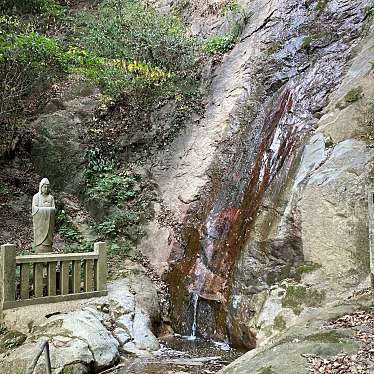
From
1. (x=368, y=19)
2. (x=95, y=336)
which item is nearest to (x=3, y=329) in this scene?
(x=95, y=336)

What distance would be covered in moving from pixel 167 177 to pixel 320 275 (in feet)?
21.5

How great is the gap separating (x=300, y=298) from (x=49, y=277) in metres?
4.58

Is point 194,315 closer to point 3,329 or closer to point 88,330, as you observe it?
point 88,330

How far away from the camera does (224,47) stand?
1667cm

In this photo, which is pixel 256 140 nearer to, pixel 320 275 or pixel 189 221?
pixel 189 221

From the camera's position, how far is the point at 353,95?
1030cm

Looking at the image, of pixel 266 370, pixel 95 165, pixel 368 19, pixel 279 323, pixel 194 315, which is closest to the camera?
pixel 266 370

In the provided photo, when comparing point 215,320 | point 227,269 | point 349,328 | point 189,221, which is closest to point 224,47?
point 189,221

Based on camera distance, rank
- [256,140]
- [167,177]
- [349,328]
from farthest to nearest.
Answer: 1. [167,177]
2. [256,140]
3. [349,328]

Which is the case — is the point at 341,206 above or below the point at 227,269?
above

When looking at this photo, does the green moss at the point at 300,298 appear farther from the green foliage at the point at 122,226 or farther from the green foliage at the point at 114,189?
the green foliage at the point at 114,189

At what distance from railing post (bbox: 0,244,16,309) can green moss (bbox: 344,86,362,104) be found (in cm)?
767

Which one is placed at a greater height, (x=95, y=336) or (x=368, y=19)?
(x=368, y=19)

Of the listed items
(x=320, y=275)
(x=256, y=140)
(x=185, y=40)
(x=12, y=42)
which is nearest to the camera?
(x=320, y=275)
